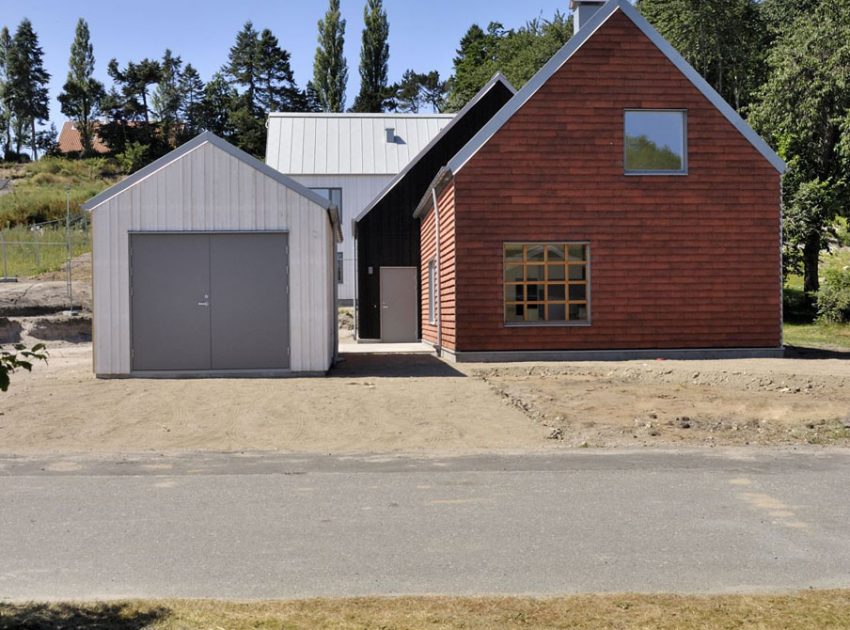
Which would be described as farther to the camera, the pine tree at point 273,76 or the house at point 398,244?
the pine tree at point 273,76

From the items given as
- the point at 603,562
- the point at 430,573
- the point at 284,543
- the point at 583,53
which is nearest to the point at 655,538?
the point at 603,562

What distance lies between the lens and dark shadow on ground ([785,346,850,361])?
64.1 ft

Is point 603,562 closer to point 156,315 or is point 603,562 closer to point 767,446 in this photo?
point 767,446

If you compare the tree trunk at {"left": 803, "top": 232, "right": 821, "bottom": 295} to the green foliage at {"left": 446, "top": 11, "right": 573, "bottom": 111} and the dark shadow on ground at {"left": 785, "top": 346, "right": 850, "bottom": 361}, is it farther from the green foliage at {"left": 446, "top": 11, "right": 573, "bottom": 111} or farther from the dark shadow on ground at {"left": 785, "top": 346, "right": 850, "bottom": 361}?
the green foliage at {"left": 446, "top": 11, "right": 573, "bottom": 111}

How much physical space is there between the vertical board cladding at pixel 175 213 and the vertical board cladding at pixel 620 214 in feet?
14.7

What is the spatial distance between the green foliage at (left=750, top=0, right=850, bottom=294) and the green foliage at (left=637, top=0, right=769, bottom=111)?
828 cm

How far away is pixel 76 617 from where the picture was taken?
4.06 metres

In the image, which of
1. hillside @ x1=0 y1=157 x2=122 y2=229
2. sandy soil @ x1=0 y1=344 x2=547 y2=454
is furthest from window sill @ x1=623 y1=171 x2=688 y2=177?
hillside @ x1=0 y1=157 x2=122 y2=229

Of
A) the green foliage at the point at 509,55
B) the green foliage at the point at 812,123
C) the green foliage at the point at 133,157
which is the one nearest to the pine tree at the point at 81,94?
the green foliage at the point at 133,157

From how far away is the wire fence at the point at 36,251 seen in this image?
3287 cm

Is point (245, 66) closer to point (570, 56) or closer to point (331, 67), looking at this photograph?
point (331, 67)

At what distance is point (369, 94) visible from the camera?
254ft

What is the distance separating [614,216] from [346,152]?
75.2 ft

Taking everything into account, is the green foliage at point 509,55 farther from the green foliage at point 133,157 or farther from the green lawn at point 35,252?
the green lawn at point 35,252
